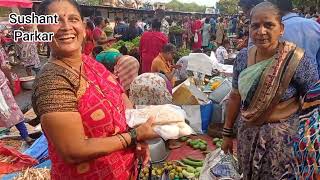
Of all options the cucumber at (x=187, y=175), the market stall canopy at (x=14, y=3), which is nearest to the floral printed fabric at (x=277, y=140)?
the cucumber at (x=187, y=175)

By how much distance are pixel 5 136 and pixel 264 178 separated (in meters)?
4.09

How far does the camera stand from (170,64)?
606 cm

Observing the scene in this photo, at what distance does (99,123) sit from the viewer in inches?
61.5

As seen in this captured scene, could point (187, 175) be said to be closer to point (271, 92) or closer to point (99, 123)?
point (271, 92)

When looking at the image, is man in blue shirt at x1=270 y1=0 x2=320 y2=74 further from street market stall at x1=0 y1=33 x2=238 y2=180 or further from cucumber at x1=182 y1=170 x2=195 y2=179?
cucumber at x1=182 y1=170 x2=195 y2=179

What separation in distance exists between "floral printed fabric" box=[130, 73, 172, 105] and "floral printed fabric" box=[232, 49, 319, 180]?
2140 mm

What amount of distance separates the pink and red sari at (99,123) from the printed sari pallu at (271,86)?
964mm

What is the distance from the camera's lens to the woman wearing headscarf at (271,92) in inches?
86.6

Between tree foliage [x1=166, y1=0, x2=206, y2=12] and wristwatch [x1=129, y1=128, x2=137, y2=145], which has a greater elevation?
tree foliage [x1=166, y1=0, x2=206, y2=12]

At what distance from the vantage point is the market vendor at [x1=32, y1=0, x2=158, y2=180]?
1409mm

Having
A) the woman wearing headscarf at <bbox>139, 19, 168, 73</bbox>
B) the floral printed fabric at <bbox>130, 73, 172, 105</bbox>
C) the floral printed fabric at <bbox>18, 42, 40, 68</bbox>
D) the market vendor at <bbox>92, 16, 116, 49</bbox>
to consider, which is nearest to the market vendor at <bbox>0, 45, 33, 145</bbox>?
the floral printed fabric at <bbox>130, 73, 172, 105</bbox>

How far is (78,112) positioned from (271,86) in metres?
1.31

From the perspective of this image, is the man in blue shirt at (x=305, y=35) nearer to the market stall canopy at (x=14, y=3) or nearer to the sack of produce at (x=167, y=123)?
the sack of produce at (x=167, y=123)

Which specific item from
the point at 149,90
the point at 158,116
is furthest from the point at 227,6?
the point at 158,116
